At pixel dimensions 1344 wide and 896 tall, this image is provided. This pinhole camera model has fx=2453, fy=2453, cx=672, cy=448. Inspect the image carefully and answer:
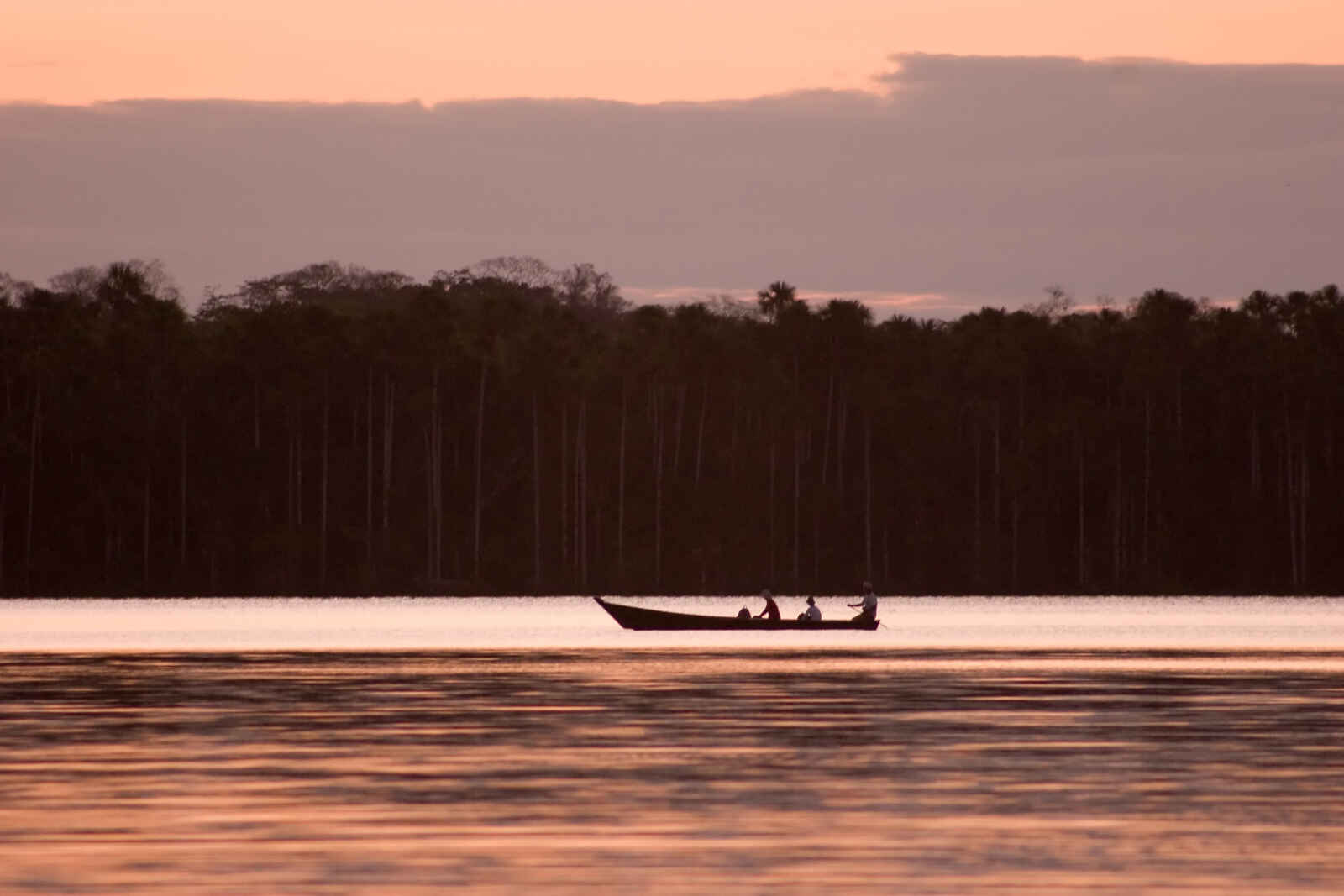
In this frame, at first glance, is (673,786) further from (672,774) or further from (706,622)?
(706,622)

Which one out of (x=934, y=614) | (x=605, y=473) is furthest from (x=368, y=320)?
(x=934, y=614)

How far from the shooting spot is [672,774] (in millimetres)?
21594

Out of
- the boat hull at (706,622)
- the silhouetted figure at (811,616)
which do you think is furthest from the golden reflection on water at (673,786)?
the silhouetted figure at (811,616)

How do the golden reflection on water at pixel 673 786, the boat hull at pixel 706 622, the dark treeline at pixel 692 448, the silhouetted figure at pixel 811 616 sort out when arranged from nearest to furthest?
1. the golden reflection on water at pixel 673 786
2. the boat hull at pixel 706 622
3. the silhouetted figure at pixel 811 616
4. the dark treeline at pixel 692 448

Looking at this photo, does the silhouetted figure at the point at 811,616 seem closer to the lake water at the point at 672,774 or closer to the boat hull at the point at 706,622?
the boat hull at the point at 706,622

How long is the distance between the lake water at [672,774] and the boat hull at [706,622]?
28.6ft

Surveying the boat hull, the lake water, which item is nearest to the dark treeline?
Answer: the boat hull

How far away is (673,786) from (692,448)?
3642 inches

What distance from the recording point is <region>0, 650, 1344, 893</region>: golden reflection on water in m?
15.6

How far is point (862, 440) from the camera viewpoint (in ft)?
370

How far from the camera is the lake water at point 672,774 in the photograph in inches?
619

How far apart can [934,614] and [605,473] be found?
32642 mm

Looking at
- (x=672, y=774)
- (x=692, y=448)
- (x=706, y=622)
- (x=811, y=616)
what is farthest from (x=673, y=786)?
(x=692, y=448)

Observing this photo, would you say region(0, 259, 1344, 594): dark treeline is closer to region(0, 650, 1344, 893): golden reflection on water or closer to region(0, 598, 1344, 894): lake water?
region(0, 598, 1344, 894): lake water
